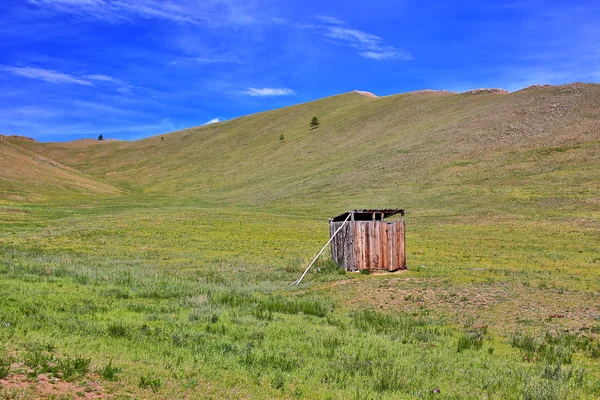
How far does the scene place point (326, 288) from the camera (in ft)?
65.3

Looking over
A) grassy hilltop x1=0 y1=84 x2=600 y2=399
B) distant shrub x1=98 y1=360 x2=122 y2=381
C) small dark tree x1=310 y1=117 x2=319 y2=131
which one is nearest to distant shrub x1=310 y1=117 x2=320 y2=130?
small dark tree x1=310 y1=117 x2=319 y2=131

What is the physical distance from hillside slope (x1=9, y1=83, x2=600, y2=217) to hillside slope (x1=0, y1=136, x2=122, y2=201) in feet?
43.6

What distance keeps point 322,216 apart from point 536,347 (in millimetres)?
42356

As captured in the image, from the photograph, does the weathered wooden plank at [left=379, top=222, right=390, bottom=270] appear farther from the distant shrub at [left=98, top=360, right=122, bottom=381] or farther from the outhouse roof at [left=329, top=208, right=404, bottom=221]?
the distant shrub at [left=98, top=360, right=122, bottom=381]

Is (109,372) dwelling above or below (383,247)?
below

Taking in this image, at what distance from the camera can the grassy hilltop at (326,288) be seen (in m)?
8.62

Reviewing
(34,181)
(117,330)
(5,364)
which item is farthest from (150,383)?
(34,181)

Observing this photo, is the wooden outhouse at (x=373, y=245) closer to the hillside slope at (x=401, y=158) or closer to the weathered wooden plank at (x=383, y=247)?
the weathered wooden plank at (x=383, y=247)

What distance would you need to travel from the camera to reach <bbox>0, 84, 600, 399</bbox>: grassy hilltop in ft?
28.3

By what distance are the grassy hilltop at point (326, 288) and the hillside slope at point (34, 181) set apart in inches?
28.1

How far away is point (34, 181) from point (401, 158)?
2382 inches

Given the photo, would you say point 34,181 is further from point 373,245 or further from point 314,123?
point 373,245

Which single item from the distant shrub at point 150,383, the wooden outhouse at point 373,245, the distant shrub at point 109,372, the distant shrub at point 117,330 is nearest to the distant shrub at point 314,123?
the wooden outhouse at point 373,245

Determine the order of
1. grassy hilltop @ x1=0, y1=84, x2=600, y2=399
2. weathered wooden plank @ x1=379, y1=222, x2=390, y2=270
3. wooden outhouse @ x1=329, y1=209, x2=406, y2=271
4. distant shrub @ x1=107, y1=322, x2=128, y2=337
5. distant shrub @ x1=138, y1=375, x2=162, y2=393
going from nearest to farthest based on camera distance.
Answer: distant shrub @ x1=138, y1=375, x2=162, y2=393 < grassy hilltop @ x1=0, y1=84, x2=600, y2=399 < distant shrub @ x1=107, y1=322, x2=128, y2=337 < wooden outhouse @ x1=329, y1=209, x2=406, y2=271 < weathered wooden plank @ x1=379, y1=222, x2=390, y2=270
